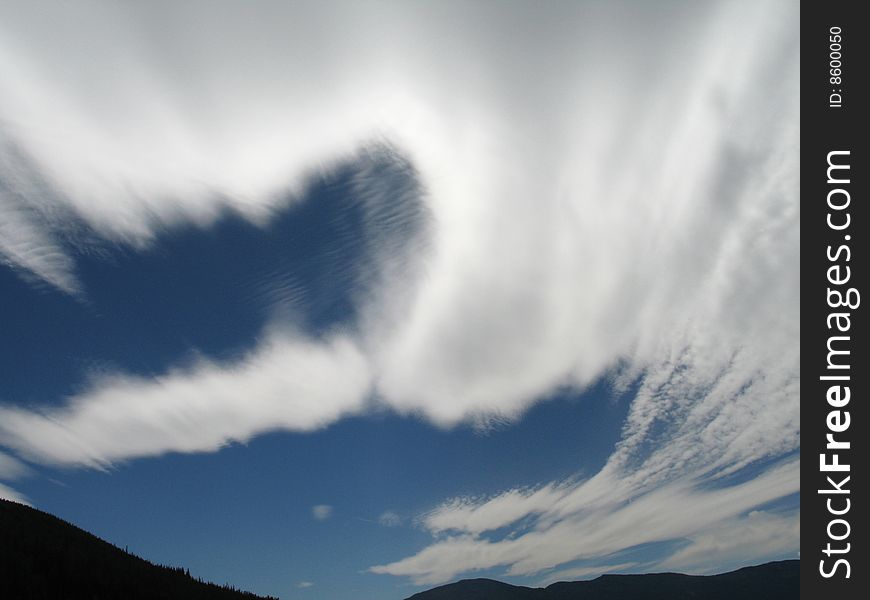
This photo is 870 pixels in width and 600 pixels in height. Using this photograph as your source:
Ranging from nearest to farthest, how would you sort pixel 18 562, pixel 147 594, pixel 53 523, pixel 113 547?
1. pixel 18 562
2. pixel 147 594
3. pixel 53 523
4. pixel 113 547

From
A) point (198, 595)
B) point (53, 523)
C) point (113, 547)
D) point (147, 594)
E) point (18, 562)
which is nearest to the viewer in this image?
point (18, 562)

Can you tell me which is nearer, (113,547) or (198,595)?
(198,595)
